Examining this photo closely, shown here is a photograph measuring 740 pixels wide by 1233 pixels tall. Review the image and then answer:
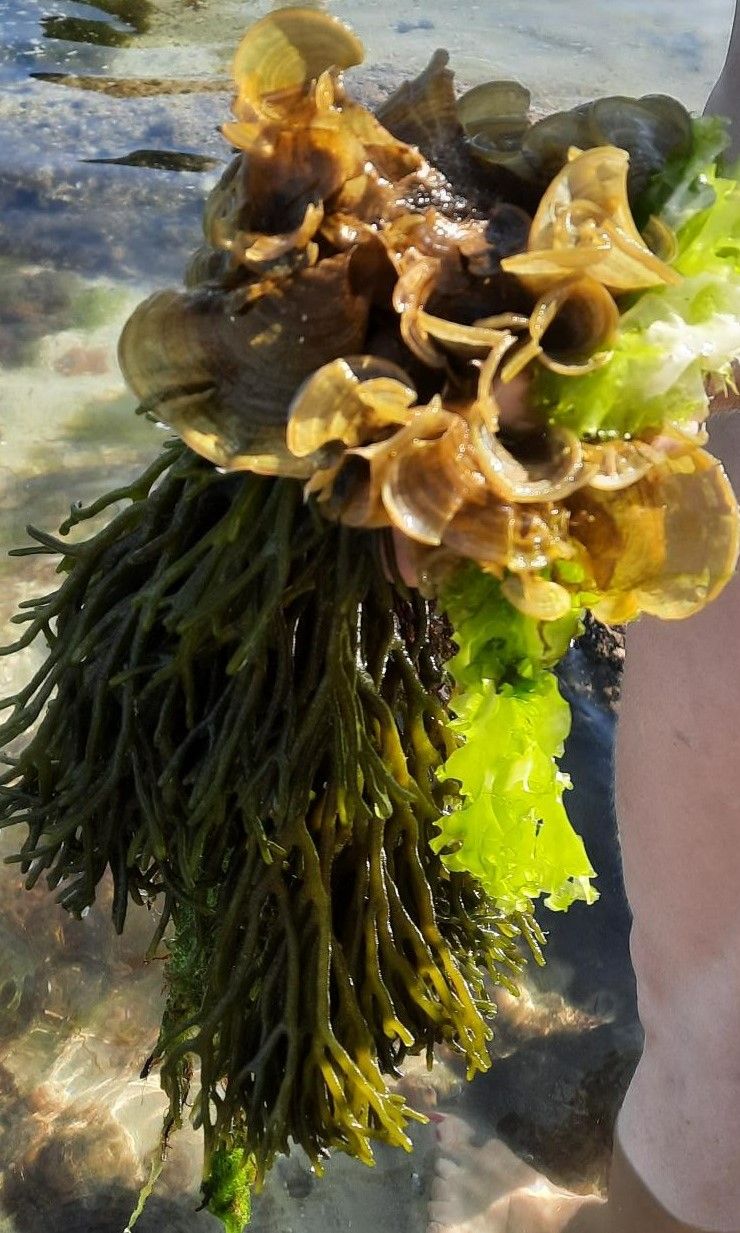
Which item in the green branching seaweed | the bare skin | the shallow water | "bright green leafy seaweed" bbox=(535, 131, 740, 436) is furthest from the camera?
the shallow water

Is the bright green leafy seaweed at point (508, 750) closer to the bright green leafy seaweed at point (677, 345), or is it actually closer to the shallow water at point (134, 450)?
the bright green leafy seaweed at point (677, 345)

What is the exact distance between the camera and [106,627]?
140cm

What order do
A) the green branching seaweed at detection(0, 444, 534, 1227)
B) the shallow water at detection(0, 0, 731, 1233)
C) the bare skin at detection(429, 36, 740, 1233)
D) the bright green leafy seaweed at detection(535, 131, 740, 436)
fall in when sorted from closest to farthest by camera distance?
1. the bright green leafy seaweed at detection(535, 131, 740, 436)
2. the green branching seaweed at detection(0, 444, 534, 1227)
3. the bare skin at detection(429, 36, 740, 1233)
4. the shallow water at detection(0, 0, 731, 1233)

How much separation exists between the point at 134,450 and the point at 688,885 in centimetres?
289

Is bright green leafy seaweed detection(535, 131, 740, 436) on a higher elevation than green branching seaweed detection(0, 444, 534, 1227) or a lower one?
higher

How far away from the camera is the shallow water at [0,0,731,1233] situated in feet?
7.83

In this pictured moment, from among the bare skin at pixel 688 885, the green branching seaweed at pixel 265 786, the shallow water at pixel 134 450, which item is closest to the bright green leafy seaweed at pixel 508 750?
the green branching seaweed at pixel 265 786

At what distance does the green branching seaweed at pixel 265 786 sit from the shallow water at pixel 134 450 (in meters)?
0.78

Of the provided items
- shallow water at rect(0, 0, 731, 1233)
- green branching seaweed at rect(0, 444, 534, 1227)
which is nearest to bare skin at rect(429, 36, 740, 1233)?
green branching seaweed at rect(0, 444, 534, 1227)

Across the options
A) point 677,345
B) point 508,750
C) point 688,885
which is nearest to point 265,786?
point 508,750

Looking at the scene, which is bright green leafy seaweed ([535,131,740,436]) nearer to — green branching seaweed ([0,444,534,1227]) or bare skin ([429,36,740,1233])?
green branching seaweed ([0,444,534,1227])

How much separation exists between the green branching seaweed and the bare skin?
39 centimetres

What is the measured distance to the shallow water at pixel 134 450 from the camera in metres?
2.39

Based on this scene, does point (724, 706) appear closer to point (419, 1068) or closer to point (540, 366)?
point (540, 366)
